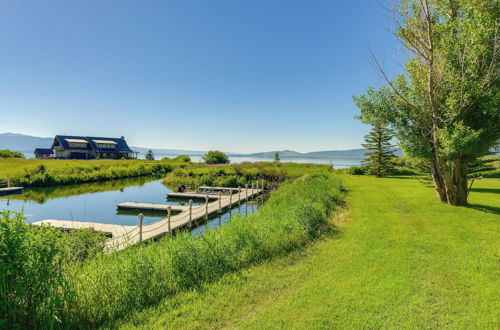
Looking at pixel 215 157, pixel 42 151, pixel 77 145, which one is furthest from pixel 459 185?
pixel 42 151

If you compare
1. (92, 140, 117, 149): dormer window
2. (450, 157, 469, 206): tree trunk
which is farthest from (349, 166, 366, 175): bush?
(92, 140, 117, 149): dormer window

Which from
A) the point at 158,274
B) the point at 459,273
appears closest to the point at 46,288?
the point at 158,274

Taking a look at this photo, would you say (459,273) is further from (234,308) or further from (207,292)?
(207,292)

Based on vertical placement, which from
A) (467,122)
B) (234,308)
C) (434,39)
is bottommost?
(234,308)

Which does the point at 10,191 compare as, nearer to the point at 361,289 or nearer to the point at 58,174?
the point at 58,174

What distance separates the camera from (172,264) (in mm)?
5059

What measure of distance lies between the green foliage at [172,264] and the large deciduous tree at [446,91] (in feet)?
20.5

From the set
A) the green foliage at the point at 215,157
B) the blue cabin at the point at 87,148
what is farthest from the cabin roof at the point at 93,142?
the green foliage at the point at 215,157

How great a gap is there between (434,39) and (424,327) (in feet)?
37.6

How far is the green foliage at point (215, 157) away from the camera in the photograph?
4956 cm

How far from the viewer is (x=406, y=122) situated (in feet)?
36.7

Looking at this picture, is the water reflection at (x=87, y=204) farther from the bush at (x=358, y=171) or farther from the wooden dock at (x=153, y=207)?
the bush at (x=358, y=171)

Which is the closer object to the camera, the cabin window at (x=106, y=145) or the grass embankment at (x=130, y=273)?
the grass embankment at (x=130, y=273)

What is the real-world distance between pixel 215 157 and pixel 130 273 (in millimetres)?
45709
